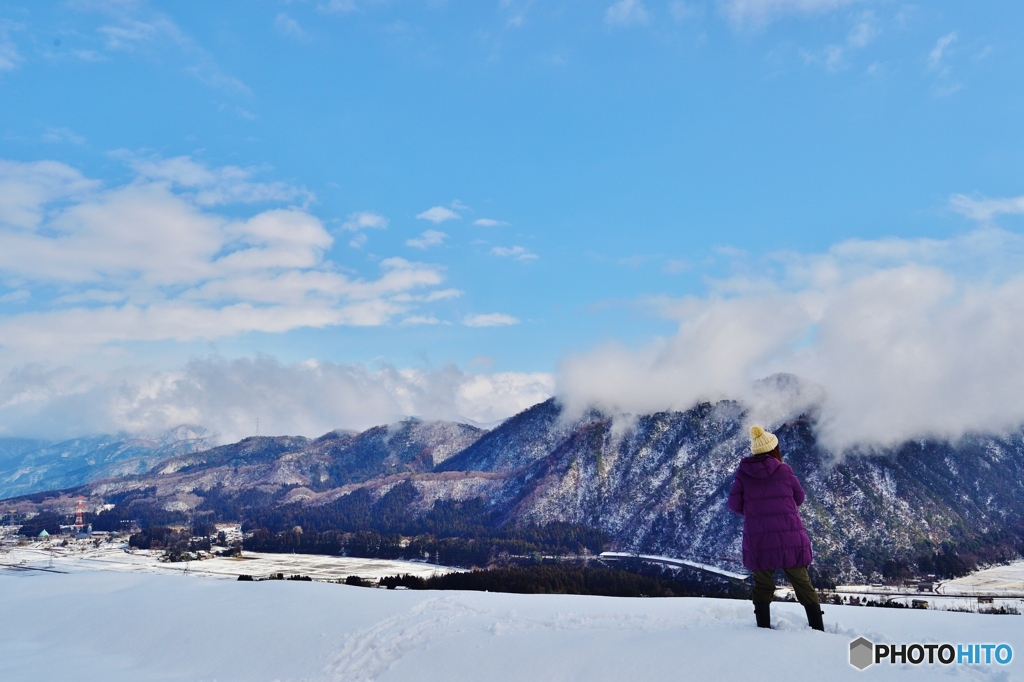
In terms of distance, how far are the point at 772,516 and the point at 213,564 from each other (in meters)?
169

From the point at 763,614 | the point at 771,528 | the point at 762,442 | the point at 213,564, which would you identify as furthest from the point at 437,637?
the point at 213,564

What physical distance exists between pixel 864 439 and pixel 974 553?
56348mm

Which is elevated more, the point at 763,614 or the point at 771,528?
the point at 771,528

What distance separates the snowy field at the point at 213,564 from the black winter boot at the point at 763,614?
12385 centimetres

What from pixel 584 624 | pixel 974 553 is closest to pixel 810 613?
pixel 584 624

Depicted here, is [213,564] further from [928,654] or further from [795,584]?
[928,654]

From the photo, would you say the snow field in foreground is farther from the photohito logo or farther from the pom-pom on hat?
the pom-pom on hat

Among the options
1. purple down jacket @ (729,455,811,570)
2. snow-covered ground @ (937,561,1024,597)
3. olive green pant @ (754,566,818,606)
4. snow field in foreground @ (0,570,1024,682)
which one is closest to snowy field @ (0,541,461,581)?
snow-covered ground @ (937,561,1024,597)

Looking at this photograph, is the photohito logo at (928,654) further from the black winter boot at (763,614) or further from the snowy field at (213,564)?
the snowy field at (213,564)

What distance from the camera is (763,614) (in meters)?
12.8

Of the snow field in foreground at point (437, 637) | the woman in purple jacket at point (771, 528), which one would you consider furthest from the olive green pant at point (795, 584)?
the snow field in foreground at point (437, 637)

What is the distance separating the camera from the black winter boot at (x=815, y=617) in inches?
493

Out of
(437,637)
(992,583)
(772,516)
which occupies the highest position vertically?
(772,516)

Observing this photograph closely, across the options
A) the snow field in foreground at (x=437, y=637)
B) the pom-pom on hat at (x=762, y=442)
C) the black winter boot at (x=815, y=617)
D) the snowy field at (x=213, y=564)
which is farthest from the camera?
the snowy field at (x=213, y=564)
